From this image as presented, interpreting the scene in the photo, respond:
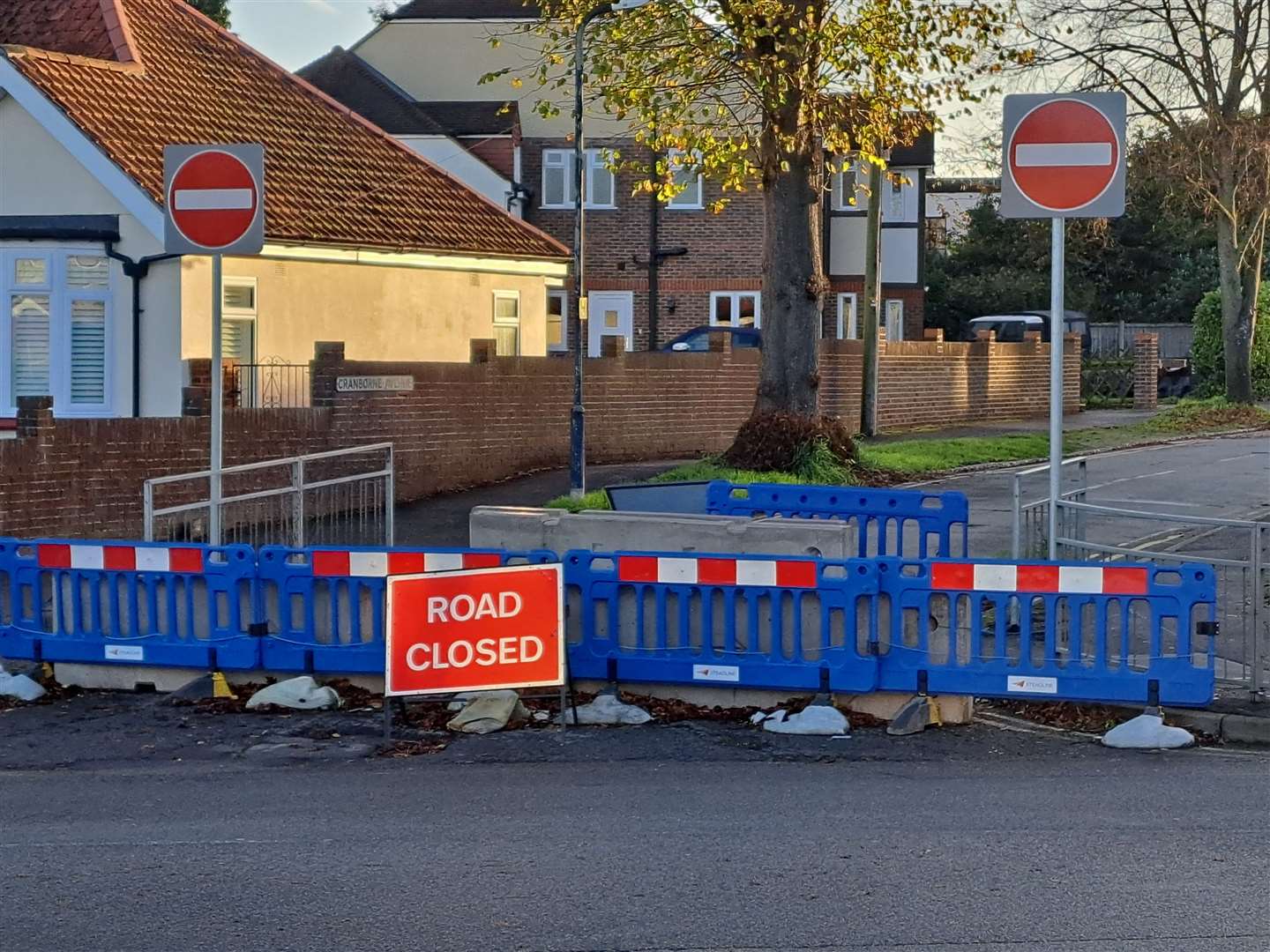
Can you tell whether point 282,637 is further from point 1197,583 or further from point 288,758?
point 1197,583

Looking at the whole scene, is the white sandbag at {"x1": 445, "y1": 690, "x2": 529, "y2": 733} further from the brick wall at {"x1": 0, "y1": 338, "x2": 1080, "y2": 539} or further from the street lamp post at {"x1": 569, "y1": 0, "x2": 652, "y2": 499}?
the street lamp post at {"x1": 569, "y1": 0, "x2": 652, "y2": 499}

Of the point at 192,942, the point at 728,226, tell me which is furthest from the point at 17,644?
the point at 728,226

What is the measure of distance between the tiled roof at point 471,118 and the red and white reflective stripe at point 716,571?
3073 centimetres

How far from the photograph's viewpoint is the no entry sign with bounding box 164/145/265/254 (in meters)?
11.1

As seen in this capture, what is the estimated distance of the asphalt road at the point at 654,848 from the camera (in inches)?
238

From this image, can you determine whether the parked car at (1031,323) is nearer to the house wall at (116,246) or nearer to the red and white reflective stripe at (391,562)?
the house wall at (116,246)

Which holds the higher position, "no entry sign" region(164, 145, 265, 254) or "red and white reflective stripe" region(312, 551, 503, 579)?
"no entry sign" region(164, 145, 265, 254)

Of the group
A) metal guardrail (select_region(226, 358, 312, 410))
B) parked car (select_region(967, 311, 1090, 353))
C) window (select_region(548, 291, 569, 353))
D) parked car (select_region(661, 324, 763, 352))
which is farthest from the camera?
parked car (select_region(967, 311, 1090, 353))

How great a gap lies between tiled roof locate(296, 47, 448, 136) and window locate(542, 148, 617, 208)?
2.54m

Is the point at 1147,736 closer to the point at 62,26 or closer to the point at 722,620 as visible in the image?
the point at 722,620

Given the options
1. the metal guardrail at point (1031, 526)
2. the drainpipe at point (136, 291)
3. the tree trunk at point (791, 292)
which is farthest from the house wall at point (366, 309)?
the metal guardrail at point (1031, 526)

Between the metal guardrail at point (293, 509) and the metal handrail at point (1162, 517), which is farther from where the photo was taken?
the metal guardrail at point (293, 509)

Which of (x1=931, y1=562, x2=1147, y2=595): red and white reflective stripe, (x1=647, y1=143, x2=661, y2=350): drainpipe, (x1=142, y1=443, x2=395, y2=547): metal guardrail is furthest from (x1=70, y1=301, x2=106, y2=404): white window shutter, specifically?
(x1=647, y1=143, x2=661, y2=350): drainpipe

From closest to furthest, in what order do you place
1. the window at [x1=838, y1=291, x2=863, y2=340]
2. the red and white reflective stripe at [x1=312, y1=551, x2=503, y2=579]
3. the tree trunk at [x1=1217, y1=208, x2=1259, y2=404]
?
the red and white reflective stripe at [x1=312, y1=551, x2=503, y2=579], the tree trunk at [x1=1217, y1=208, x2=1259, y2=404], the window at [x1=838, y1=291, x2=863, y2=340]
